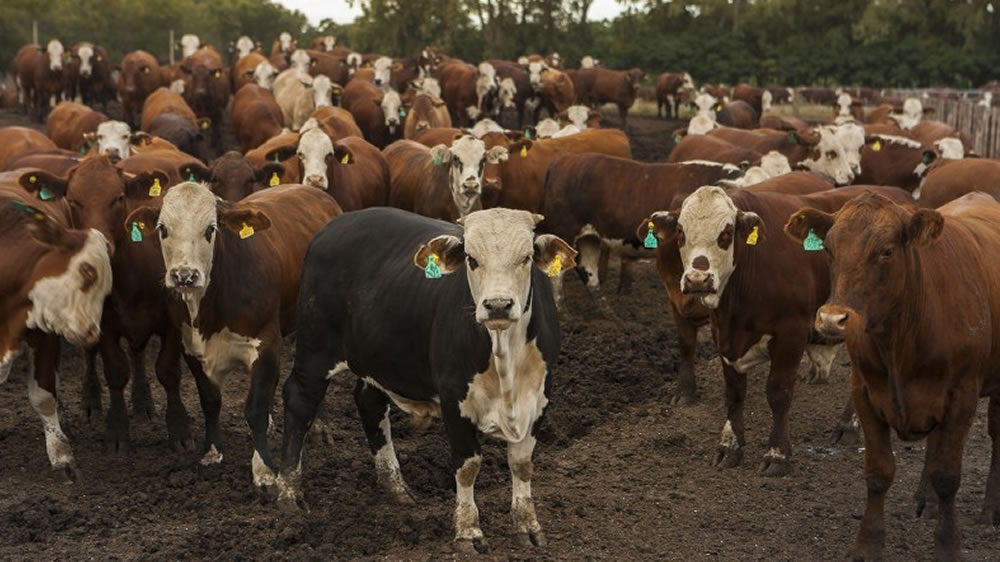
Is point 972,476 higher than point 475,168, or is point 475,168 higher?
point 475,168

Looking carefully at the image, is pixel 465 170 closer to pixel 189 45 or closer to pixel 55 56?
pixel 55 56

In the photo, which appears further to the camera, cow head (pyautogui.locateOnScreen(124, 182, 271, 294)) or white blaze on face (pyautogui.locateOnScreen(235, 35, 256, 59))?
white blaze on face (pyautogui.locateOnScreen(235, 35, 256, 59))

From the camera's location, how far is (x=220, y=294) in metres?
6.64

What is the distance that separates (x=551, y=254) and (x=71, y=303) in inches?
114

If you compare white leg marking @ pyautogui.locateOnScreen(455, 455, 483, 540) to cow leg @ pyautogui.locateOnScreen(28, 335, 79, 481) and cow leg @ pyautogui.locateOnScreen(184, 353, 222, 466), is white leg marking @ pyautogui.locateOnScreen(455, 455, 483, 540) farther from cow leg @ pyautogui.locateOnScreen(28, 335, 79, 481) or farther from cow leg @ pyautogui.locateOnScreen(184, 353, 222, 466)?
cow leg @ pyautogui.locateOnScreen(28, 335, 79, 481)

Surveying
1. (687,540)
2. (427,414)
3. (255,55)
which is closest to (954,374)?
(687,540)

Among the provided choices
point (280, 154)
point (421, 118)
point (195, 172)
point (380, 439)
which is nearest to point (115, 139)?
point (280, 154)

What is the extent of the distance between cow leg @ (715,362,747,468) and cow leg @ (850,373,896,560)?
1610 mm

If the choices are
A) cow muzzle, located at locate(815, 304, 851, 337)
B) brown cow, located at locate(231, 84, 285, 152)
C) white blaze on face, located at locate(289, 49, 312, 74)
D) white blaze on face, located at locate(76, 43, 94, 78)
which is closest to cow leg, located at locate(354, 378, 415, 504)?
cow muzzle, located at locate(815, 304, 851, 337)

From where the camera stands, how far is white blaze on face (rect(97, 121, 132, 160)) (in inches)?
539

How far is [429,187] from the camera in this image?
1207 cm

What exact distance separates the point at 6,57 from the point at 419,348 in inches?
1396

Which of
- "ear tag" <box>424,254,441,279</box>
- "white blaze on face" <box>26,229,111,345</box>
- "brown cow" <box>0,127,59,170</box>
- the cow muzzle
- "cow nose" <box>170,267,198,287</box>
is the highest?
"ear tag" <box>424,254,441,279</box>

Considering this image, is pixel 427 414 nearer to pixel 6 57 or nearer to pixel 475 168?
pixel 475 168
